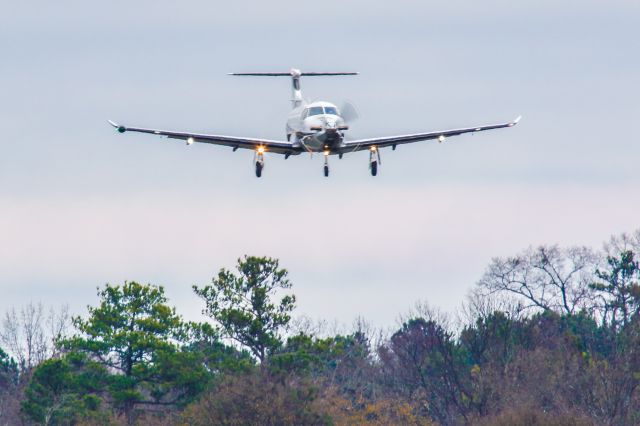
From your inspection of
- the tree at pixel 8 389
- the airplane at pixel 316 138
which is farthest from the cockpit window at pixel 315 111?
the tree at pixel 8 389

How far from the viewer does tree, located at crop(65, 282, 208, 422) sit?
93938 mm

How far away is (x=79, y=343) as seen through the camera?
98.2 meters

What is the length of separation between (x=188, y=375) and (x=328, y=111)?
3343cm

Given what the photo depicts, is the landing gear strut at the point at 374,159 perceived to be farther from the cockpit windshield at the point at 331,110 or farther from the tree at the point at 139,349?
the tree at the point at 139,349

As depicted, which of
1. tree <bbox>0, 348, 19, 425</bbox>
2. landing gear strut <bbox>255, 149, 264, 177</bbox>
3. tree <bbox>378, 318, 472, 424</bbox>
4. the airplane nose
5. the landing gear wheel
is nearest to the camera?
the airplane nose

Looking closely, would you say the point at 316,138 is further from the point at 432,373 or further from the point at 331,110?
the point at 432,373

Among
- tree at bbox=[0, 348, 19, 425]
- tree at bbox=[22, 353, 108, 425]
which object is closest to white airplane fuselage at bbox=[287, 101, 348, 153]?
tree at bbox=[22, 353, 108, 425]

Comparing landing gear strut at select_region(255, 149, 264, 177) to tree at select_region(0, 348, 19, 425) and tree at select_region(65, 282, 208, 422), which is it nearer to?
tree at select_region(65, 282, 208, 422)

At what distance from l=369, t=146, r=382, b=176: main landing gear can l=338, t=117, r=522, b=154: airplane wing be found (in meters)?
0.22

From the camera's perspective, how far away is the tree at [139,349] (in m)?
93.9

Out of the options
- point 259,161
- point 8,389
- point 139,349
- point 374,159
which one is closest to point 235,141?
point 259,161

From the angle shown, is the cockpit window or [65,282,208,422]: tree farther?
[65,282,208,422]: tree

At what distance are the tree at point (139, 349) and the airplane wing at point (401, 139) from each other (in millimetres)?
30739

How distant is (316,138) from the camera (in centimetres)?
6331
